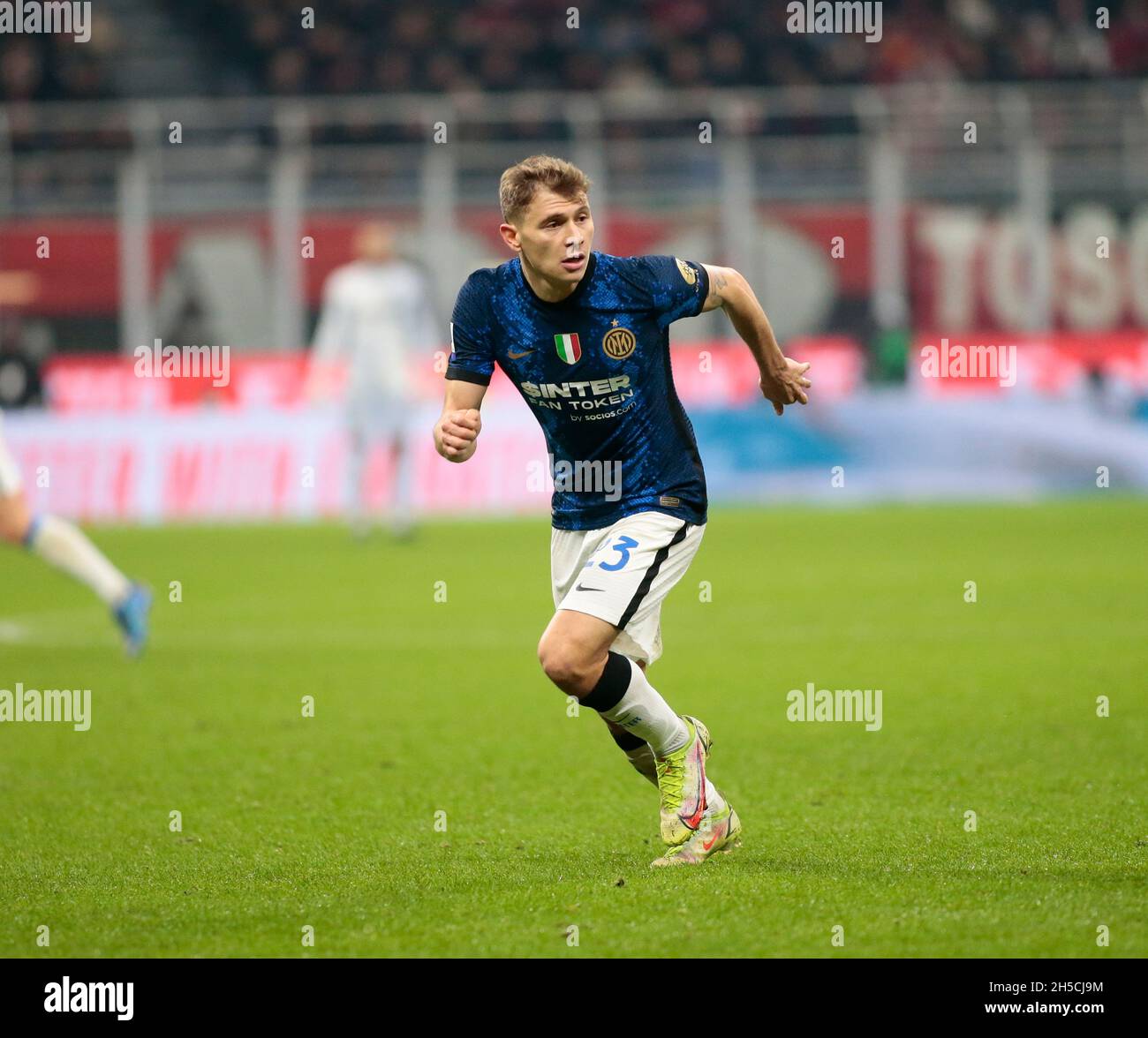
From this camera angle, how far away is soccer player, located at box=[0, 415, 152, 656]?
890 cm

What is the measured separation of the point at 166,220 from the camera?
20906 millimetres

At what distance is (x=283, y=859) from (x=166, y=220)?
16.8 metres

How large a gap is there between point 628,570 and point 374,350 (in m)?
12.4

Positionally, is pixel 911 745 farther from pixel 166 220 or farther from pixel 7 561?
pixel 166 220

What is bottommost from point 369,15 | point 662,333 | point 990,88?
point 662,333

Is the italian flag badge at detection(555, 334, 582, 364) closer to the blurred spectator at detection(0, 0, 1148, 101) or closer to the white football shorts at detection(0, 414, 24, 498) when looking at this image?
the white football shorts at detection(0, 414, 24, 498)

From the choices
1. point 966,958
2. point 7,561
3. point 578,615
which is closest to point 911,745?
point 578,615

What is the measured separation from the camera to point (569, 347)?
16.9ft

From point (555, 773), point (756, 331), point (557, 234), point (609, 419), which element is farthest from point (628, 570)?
point (555, 773)

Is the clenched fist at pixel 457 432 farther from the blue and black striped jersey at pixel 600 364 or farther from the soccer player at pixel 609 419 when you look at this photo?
the blue and black striped jersey at pixel 600 364

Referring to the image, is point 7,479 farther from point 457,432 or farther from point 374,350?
point 374,350

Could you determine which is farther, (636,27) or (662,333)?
(636,27)

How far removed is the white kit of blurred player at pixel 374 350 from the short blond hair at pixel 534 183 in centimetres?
1174

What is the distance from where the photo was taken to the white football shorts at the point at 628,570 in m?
5.04
